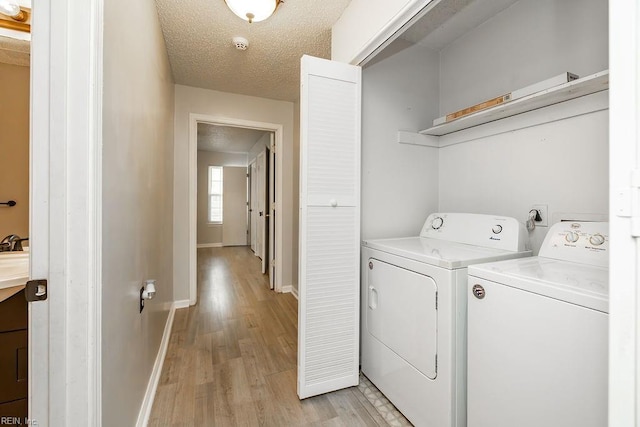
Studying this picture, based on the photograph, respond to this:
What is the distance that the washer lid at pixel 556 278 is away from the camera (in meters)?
0.84

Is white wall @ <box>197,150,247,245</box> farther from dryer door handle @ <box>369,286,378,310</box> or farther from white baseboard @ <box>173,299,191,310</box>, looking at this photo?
dryer door handle @ <box>369,286,378,310</box>

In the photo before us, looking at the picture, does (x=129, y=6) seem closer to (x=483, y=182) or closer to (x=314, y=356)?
(x=314, y=356)

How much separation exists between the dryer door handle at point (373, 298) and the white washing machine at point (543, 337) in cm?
61

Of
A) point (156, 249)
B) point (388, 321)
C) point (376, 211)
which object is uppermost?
point (376, 211)

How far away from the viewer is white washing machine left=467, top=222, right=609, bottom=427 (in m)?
0.82

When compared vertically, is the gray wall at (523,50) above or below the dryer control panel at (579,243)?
above

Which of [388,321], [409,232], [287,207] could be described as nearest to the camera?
[388,321]

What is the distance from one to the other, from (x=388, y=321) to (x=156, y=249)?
1562 mm

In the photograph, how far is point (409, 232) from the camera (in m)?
2.07

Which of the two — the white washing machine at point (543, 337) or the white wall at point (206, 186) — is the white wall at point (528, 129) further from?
the white wall at point (206, 186)

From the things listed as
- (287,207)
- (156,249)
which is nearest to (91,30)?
(156,249)
